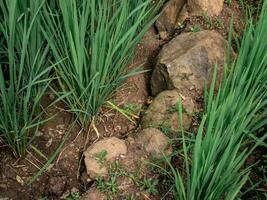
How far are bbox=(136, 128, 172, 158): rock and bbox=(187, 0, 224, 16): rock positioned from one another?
801 millimetres

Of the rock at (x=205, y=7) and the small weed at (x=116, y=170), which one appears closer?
the small weed at (x=116, y=170)

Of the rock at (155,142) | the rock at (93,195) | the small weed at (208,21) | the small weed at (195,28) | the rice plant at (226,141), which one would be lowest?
the rock at (93,195)

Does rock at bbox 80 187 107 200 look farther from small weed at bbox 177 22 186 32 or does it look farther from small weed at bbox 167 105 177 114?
small weed at bbox 177 22 186 32

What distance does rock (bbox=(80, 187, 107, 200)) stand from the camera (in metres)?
1.77

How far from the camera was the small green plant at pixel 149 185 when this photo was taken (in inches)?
70.9

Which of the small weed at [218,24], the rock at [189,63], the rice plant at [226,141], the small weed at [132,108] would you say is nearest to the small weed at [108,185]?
the rice plant at [226,141]

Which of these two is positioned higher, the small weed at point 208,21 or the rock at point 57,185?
the small weed at point 208,21

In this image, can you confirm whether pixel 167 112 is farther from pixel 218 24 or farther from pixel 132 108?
pixel 218 24

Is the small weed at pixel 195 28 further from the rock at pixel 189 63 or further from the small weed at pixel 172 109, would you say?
the small weed at pixel 172 109

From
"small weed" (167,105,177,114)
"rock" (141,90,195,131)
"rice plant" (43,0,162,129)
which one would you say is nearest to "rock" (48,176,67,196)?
"rice plant" (43,0,162,129)

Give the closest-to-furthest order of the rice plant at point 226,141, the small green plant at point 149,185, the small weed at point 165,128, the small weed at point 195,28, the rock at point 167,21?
the rice plant at point 226,141 → the small green plant at point 149,185 → the small weed at point 165,128 → the small weed at point 195,28 → the rock at point 167,21

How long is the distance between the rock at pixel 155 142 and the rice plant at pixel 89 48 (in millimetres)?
248

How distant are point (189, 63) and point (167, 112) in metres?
0.28

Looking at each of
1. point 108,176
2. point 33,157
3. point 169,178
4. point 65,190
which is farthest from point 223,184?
point 33,157
